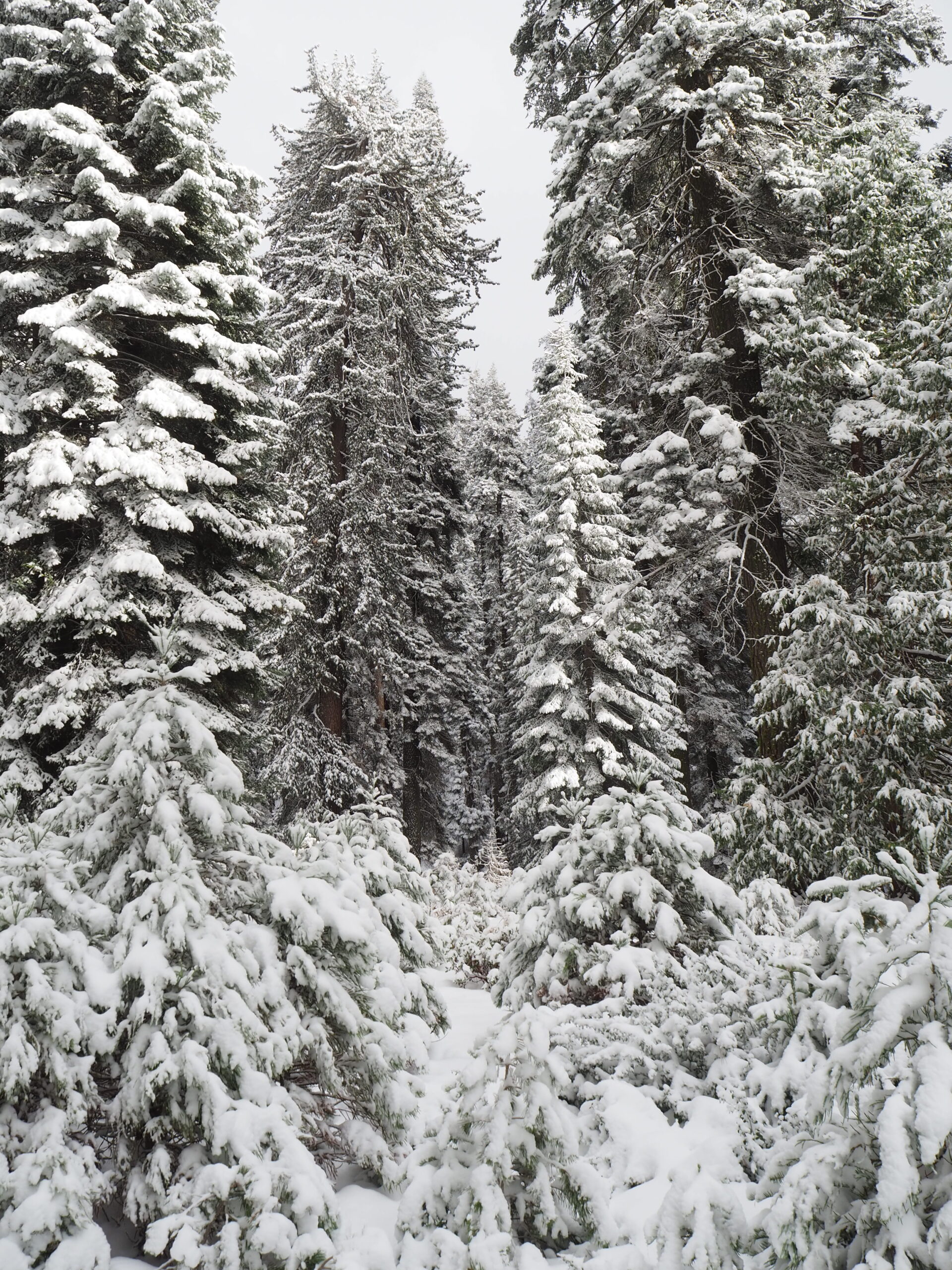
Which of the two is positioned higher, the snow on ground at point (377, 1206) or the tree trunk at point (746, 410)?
the tree trunk at point (746, 410)

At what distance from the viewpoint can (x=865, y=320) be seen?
7.45 meters

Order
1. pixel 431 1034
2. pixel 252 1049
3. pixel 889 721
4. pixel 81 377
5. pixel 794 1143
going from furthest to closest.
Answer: pixel 81 377, pixel 889 721, pixel 431 1034, pixel 252 1049, pixel 794 1143

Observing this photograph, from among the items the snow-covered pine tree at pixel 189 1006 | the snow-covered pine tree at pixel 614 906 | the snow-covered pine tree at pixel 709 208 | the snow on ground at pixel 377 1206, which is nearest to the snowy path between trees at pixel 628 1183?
the snow on ground at pixel 377 1206

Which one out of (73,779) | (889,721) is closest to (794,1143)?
(73,779)

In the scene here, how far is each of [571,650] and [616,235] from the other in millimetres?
7889

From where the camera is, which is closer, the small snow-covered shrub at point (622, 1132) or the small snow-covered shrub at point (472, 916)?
the small snow-covered shrub at point (622, 1132)

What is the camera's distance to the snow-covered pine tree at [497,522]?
84.3 ft

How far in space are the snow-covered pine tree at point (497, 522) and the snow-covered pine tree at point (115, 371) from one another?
52.5 feet

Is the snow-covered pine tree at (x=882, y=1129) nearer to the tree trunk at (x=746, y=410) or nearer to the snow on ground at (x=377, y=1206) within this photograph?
the snow on ground at (x=377, y=1206)

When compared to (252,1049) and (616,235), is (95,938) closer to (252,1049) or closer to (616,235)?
(252,1049)

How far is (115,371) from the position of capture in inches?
355

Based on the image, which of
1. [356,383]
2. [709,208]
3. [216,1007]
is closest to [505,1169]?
[216,1007]

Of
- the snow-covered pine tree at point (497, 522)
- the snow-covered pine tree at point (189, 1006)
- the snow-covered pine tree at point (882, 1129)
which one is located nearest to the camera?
the snow-covered pine tree at point (882, 1129)

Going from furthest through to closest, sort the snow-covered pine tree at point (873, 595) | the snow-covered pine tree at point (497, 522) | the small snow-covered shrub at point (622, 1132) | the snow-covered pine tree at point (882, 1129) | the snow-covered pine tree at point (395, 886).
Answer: the snow-covered pine tree at point (497, 522), the snow-covered pine tree at point (873, 595), the snow-covered pine tree at point (395, 886), the small snow-covered shrub at point (622, 1132), the snow-covered pine tree at point (882, 1129)
